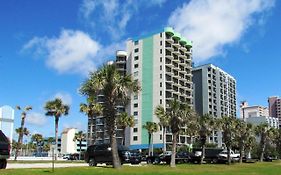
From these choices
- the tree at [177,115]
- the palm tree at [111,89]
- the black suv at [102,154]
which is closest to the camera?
the palm tree at [111,89]

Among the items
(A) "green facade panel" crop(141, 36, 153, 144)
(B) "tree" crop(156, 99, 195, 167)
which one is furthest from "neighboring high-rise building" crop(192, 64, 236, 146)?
(B) "tree" crop(156, 99, 195, 167)

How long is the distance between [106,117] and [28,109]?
3960 cm

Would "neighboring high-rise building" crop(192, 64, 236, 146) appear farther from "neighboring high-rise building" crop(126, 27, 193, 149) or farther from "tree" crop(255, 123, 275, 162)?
"tree" crop(255, 123, 275, 162)

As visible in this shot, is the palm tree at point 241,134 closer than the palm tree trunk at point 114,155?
No

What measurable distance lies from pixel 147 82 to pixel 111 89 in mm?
98059

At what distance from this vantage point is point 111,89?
37.8 meters

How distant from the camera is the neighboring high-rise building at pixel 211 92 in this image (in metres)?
166

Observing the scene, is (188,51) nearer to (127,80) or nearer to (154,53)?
(154,53)

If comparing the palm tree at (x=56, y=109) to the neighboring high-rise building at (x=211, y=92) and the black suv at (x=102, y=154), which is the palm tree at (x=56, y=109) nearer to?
the black suv at (x=102, y=154)

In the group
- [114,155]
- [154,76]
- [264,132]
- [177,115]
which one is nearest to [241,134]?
[264,132]

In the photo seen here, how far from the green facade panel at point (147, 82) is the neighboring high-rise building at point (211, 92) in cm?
3445

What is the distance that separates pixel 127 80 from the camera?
38.4 metres

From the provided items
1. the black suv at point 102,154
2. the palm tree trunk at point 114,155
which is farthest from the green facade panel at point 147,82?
the palm tree trunk at point 114,155

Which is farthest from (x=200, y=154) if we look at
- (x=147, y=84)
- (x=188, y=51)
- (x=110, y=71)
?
(x=188, y=51)
